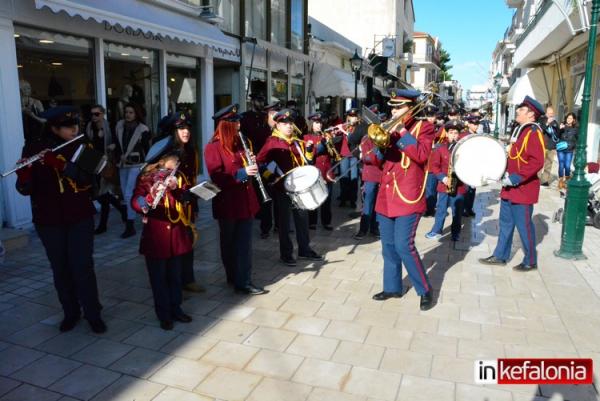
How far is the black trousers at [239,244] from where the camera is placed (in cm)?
467

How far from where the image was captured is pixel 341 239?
7086 mm

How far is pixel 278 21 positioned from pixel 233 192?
11.6m

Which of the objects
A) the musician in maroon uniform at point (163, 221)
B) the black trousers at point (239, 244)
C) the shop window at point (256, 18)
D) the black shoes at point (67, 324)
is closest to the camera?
the musician in maroon uniform at point (163, 221)

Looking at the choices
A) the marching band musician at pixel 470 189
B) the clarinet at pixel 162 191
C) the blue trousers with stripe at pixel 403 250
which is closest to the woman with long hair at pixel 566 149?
the marching band musician at pixel 470 189

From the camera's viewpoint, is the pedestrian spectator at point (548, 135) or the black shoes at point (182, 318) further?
the pedestrian spectator at point (548, 135)

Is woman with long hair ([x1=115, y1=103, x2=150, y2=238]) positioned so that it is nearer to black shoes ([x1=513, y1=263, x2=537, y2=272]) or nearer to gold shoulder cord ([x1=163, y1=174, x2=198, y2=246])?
gold shoulder cord ([x1=163, y1=174, x2=198, y2=246])

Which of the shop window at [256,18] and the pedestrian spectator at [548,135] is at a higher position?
the shop window at [256,18]

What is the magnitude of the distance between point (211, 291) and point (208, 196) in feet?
4.56

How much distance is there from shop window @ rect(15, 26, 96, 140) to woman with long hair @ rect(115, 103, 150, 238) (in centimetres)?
109

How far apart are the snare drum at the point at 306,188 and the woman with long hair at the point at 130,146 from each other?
283 centimetres

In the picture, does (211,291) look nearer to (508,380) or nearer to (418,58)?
(508,380)

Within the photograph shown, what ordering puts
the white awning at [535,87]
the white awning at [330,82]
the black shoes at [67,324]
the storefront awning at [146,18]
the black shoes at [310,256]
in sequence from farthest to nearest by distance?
1. the white awning at [535,87]
2. the white awning at [330,82]
3. the storefront awning at [146,18]
4. the black shoes at [310,256]
5. the black shoes at [67,324]

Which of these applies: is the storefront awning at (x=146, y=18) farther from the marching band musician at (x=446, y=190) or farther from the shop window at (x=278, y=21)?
the marching band musician at (x=446, y=190)

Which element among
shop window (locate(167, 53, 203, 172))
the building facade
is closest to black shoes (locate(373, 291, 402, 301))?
the building facade
